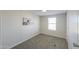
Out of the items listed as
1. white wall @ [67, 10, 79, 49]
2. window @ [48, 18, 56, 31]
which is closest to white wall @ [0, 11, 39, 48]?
window @ [48, 18, 56, 31]

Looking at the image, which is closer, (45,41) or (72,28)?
(72,28)

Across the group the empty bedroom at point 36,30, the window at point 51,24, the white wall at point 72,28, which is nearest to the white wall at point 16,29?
the empty bedroom at point 36,30

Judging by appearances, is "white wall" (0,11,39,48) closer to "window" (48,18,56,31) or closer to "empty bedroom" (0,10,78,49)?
"empty bedroom" (0,10,78,49)

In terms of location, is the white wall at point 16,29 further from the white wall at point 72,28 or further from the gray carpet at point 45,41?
the white wall at point 72,28

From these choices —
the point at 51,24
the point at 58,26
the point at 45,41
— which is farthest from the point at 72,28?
the point at 45,41

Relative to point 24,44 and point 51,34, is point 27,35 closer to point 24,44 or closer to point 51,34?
point 24,44

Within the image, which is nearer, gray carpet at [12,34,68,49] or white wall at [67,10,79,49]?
white wall at [67,10,79,49]

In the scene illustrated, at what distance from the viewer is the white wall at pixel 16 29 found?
3.10 ft

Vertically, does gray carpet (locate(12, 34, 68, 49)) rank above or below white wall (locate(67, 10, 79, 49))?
below

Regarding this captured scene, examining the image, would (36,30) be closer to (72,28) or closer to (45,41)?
(45,41)

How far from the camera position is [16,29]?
103 centimetres

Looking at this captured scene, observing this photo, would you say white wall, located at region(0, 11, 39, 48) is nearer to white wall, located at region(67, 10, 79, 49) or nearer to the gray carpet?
the gray carpet

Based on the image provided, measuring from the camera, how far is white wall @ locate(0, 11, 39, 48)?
37.2 inches
